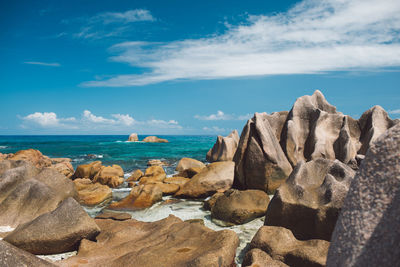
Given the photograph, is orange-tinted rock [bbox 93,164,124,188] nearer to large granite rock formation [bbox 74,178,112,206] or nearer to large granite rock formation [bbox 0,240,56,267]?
large granite rock formation [bbox 74,178,112,206]

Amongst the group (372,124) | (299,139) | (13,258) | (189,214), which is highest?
(372,124)

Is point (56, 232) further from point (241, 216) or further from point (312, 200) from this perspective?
point (312, 200)

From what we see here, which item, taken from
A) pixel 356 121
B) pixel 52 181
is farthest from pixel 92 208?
pixel 356 121

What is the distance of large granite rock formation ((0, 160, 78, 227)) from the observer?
6.37 meters

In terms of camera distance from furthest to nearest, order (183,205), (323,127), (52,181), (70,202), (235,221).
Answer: (323,127) → (183,205) → (52,181) → (235,221) → (70,202)

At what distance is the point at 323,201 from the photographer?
15.7ft

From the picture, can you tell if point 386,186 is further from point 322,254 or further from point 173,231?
point 173,231

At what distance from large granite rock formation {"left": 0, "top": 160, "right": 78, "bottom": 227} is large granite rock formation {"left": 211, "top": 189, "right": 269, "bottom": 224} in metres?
3.92

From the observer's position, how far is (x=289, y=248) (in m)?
4.20

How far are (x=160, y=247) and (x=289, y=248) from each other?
195 centimetres

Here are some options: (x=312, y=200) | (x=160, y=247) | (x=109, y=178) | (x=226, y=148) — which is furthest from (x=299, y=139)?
(x=160, y=247)

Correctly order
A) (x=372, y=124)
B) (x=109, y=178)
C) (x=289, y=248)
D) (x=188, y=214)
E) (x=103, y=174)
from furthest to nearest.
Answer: (x=103, y=174) → (x=372, y=124) → (x=109, y=178) → (x=188, y=214) → (x=289, y=248)

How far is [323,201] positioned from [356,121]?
10.7m

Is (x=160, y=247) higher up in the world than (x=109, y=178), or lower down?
higher up
